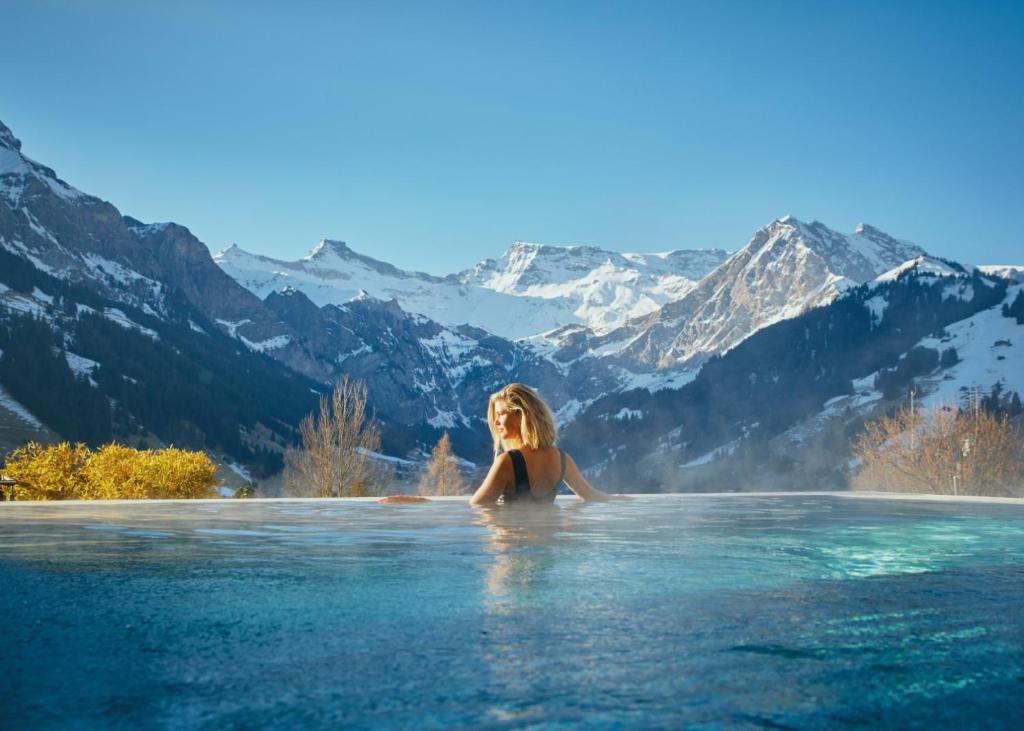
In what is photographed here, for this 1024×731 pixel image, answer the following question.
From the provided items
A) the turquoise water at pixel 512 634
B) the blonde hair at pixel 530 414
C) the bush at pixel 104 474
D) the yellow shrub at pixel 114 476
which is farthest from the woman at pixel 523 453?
the yellow shrub at pixel 114 476

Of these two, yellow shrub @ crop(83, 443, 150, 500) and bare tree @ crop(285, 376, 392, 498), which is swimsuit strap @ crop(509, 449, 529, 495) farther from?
bare tree @ crop(285, 376, 392, 498)

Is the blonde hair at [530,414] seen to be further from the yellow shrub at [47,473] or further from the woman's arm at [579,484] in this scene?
the yellow shrub at [47,473]

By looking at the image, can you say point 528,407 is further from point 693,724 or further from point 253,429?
point 253,429

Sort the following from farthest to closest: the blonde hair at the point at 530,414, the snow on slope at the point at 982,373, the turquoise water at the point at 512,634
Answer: the snow on slope at the point at 982,373 → the blonde hair at the point at 530,414 → the turquoise water at the point at 512,634

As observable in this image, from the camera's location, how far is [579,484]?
1017cm

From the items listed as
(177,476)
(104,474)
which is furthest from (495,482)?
(104,474)

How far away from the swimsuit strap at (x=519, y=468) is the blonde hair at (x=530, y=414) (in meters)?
0.17

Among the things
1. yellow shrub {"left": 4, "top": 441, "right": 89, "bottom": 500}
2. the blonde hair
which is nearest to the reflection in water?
the blonde hair

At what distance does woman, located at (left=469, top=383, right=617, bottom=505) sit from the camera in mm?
8680

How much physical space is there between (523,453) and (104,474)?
1660 centimetres

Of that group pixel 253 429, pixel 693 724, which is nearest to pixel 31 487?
pixel 693 724

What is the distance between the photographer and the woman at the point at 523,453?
8.68 metres

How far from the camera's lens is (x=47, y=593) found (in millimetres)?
4453

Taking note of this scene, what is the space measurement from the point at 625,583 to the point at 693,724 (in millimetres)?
2573
